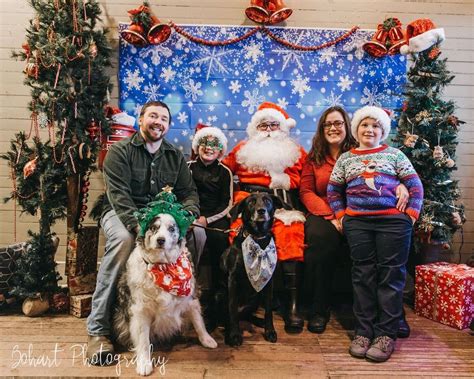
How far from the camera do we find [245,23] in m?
3.61

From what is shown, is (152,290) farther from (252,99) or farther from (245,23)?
(245,23)

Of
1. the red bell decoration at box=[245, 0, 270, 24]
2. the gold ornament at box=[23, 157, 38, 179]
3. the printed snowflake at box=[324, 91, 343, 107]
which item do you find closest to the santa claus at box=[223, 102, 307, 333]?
the printed snowflake at box=[324, 91, 343, 107]

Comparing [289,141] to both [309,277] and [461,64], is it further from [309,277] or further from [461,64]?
[461,64]

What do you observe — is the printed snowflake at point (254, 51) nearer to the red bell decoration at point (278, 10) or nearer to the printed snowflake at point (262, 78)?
the printed snowflake at point (262, 78)

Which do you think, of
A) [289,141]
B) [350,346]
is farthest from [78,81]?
[350,346]

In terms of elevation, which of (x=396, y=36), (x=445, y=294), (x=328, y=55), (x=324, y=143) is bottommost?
(x=445, y=294)

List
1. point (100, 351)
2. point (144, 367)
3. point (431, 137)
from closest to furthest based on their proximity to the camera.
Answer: point (144, 367), point (100, 351), point (431, 137)

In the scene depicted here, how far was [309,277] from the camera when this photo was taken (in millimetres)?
2744

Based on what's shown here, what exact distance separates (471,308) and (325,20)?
9.08ft

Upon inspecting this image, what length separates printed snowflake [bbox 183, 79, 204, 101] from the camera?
3.58 meters

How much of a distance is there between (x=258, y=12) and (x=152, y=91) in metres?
1.22

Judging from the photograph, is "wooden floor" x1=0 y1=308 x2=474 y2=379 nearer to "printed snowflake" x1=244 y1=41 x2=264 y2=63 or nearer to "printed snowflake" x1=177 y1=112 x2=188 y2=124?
"printed snowflake" x1=177 y1=112 x2=188 y2=124

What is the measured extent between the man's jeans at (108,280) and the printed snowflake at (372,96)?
99.7 inches

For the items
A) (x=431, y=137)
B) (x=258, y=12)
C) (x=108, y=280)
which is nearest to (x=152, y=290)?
(x=108, y=280)
